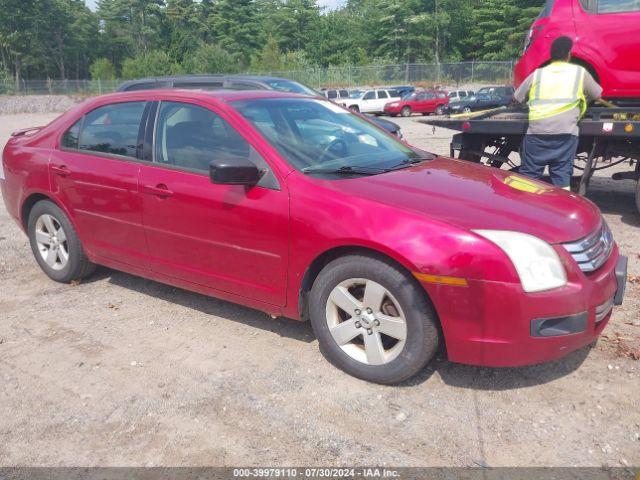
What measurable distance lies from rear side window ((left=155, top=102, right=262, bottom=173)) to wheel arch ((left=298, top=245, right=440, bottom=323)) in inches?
30.2

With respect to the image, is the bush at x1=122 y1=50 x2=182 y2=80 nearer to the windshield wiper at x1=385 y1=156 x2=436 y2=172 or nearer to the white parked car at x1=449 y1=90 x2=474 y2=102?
the white parked car at x1=449 y1=90 x2=474 y2=102

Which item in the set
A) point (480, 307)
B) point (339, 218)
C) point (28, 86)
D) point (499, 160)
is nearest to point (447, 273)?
point (480, 307)

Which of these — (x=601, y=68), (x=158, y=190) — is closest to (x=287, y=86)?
(x=601, y=68)

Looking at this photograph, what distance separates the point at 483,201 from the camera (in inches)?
126

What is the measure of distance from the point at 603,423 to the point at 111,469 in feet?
7.81

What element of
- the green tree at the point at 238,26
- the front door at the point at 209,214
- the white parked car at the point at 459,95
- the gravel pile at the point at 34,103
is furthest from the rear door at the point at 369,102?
the green tree at the point at 238,26

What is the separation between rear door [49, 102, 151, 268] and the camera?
13.5 feet

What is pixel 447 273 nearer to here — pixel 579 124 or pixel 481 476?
pixel 481 476

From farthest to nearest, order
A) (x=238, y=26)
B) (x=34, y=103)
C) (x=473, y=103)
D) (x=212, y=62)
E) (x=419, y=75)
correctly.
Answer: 1. (x=238, y=26)
2. (x=212, y=62)
3. (x=34, y=103)
4. (x=419, y=75)
5. (x=473, y=103)

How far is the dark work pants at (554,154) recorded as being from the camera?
224 inches

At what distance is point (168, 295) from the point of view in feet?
15.3

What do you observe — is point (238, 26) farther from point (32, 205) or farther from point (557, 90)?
point (32, 205)

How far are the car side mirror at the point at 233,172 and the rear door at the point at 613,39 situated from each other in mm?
5045

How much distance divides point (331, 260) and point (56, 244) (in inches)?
110
